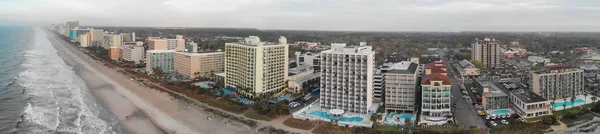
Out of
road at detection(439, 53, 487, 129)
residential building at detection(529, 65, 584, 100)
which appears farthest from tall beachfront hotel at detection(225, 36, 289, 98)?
residential building at detection(529, 65, 584, 100)

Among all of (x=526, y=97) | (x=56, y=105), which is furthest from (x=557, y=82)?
(x=56, y=105)

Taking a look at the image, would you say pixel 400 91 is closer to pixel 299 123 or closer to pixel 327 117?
pixel 327 117

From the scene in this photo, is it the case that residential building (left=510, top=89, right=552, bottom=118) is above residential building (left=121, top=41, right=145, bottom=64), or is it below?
below

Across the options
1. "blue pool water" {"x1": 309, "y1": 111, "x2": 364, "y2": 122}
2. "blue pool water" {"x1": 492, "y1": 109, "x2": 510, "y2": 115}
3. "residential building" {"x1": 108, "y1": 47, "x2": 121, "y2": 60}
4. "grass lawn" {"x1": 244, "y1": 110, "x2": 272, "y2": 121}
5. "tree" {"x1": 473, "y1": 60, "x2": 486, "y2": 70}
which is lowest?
"grass lawn" {"x1": 244, "y1": 110, "x2": 272, "y2": 121}

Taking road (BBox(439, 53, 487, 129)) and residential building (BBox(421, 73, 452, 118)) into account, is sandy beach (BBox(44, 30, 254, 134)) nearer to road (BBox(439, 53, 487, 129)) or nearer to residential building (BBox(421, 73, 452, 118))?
residential building (BBox(421, 73, 452, 118))

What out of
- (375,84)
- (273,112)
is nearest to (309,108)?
(273,112)

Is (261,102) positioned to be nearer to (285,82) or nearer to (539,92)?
(285,82)

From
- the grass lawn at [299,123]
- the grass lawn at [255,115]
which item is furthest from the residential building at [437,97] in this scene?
the grass lawn at [255,115]
